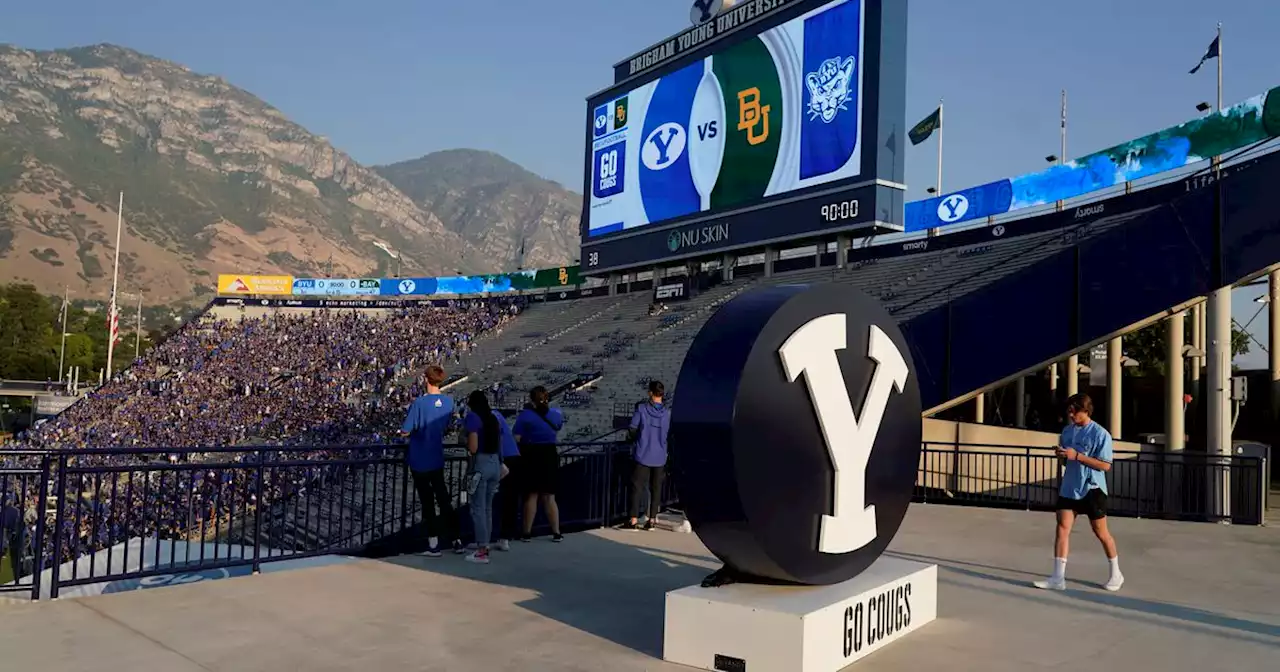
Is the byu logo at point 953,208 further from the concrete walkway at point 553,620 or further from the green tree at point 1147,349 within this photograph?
the green tree at point 1147,349

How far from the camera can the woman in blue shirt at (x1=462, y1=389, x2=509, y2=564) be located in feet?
28.1

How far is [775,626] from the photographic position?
5055 mm

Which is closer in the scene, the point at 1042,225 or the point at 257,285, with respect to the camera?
the point at 1042,225

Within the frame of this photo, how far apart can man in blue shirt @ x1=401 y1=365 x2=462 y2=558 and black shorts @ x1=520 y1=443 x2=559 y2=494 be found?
1.22 metres

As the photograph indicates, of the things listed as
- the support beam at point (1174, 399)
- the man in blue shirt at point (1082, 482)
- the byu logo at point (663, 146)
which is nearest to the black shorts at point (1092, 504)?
the man in blue shirt at point (1082, 482)

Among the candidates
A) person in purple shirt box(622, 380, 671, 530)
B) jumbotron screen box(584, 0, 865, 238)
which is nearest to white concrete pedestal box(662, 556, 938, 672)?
person in purple shirt box(622, 380, 671, 530)

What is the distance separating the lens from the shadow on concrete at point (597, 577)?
628cm

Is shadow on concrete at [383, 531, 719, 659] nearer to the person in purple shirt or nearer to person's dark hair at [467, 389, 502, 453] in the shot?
the person in purple shirt

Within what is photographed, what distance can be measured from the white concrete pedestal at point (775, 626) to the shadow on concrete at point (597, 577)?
0.35 meters

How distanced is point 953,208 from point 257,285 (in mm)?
53008

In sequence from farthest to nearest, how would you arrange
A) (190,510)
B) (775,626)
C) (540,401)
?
(540,401), (190,510), (775,626)

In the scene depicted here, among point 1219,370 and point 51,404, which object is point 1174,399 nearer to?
point 1219,370

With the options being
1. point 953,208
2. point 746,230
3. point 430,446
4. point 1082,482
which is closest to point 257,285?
point 746,230

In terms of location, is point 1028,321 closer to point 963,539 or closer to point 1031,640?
point 963,539
